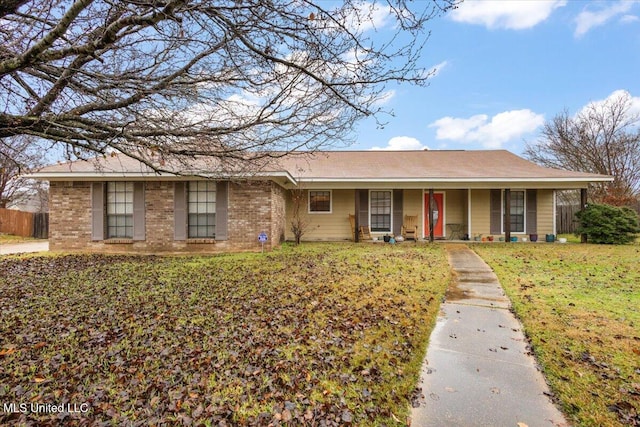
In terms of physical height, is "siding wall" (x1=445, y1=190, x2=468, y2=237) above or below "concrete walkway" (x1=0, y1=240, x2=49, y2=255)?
above

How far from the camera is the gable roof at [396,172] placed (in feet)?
37.4

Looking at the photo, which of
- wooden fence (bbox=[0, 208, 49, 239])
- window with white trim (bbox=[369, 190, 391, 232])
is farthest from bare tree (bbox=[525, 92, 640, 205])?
wooden fence (bbox=[0, 208, 49, 239])

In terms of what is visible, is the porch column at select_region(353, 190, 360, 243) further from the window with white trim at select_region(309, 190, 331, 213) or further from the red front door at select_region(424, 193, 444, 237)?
the red front door at select_region(424, 193, 444, 237)

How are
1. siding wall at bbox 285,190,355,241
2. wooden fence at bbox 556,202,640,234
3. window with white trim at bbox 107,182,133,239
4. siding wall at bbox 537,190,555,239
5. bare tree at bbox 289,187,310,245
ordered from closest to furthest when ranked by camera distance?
window with white trim at bbox 107,182,133,239, bare tree at bbox 289,187,310,245, siding wall at bbox 537,190,555,239, siding wall at bbox 285,190,355,241, wooden fence at bbox 556,202,640,234

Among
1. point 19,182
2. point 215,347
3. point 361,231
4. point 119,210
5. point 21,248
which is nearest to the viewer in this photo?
point 215,347

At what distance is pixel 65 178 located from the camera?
1173 centimetres

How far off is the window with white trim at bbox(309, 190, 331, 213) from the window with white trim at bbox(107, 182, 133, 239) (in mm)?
6984

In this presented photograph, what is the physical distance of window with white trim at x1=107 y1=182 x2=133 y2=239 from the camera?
12.1 meters

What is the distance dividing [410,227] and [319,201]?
13.4 feet

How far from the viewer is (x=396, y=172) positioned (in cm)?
1475

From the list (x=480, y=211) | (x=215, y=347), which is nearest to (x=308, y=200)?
(x=480, y=211)

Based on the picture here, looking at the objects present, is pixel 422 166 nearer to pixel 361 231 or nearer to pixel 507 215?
pixel 507 215

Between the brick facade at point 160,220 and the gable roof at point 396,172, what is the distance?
545 millimetres

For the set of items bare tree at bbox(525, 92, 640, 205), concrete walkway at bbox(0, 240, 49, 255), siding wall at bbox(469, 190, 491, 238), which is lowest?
concrete walkway at bbox(0, 240, 49, 255)
